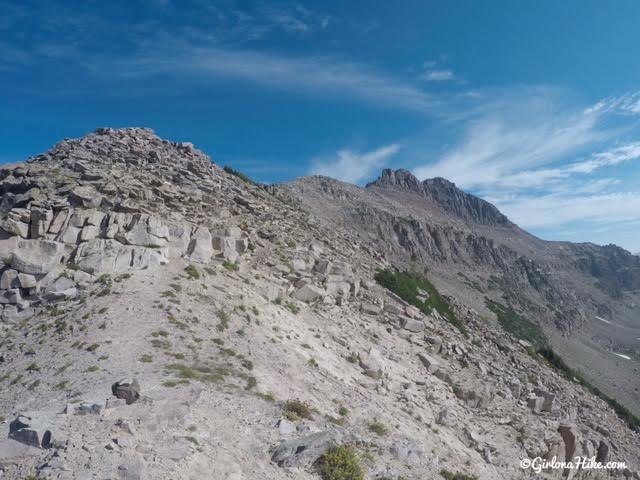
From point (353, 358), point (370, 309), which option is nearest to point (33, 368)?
point (353, 358)

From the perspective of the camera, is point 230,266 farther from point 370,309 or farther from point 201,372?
point 201,372

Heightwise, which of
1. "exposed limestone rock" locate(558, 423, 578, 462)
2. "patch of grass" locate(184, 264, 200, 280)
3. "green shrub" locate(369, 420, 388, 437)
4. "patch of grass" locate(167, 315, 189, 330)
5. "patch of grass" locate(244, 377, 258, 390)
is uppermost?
"patch of grass" locate(184, 264, 200, 280)

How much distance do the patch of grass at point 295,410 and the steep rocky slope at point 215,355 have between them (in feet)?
0.24

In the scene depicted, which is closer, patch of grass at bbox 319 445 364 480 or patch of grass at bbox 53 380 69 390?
patch of grass at bbox 319 445 364 480

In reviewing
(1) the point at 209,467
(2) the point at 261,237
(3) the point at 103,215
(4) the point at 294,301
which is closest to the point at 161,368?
(1) the point at 209,467

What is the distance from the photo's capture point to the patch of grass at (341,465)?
10.5 meters

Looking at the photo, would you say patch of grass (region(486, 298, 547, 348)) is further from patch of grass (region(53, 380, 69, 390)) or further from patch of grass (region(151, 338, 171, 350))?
patch of grass (region(53, 380, 69, 390))

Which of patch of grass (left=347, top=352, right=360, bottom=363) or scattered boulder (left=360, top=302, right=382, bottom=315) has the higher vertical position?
scattered boulder (left=360, top=302, right=382, bottom=315)

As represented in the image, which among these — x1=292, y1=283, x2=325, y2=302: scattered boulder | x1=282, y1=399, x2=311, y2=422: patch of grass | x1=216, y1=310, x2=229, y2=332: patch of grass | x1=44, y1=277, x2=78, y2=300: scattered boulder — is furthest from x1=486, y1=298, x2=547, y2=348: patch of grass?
x1=44, y1=277, x2=78, y2=300: scattered boulder

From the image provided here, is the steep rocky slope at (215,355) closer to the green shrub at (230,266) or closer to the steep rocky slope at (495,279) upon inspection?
the green shrub at (230,266)

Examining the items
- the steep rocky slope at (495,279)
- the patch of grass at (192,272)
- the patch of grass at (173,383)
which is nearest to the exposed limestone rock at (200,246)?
the patch of grass at (192,272)

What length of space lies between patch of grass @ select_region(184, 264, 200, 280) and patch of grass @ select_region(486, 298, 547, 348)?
7347 cm

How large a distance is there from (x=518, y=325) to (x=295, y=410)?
9276 centimetres

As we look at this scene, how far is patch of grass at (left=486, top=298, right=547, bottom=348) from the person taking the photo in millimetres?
84250
